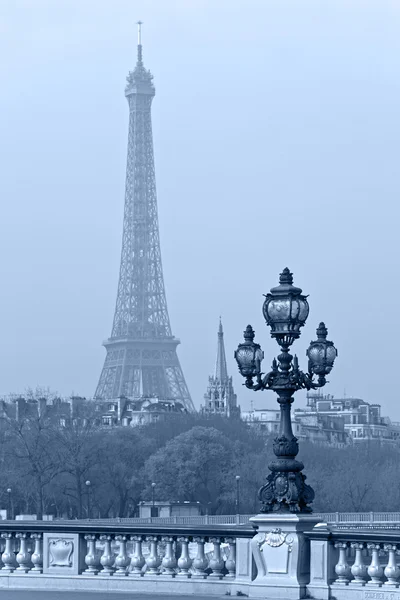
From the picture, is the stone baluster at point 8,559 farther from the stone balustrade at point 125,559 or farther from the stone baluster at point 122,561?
the stone baluster at point 122,561

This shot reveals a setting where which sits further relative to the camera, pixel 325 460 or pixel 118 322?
pixel 118 322

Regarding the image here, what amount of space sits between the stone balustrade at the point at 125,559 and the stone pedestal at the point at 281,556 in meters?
0.34

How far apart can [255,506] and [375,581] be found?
99187 millimetres

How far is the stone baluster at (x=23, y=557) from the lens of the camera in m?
26.9

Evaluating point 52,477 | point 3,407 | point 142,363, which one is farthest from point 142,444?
point 142,363

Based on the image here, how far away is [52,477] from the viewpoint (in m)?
114

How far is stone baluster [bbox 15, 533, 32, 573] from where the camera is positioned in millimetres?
26922

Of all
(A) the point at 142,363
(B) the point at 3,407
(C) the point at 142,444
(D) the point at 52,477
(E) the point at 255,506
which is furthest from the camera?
(A) the point at 142,363

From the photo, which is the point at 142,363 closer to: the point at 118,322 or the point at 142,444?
the point at 118,322

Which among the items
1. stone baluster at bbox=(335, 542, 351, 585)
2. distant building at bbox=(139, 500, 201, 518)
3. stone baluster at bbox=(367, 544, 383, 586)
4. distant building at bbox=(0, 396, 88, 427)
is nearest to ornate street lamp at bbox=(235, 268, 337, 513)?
stone baluster at bbox=(335, 542, 351, 585)

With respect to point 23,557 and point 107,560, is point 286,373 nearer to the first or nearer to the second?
point 107,560

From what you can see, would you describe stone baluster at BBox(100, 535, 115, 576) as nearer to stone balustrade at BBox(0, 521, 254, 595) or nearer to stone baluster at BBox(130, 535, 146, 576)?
stone balustrade at BBox(0, 521, 254, 595)

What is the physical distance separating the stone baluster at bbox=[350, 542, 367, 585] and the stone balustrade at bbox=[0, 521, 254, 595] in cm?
173

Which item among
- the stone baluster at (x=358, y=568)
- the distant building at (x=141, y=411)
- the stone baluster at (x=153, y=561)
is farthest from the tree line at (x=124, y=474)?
the stone baluster at (x=358, y=568)
